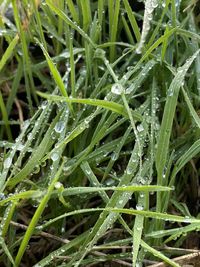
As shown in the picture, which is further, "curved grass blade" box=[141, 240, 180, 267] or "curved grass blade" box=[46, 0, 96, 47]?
"curved grass blade" box=[46, 0, 96, 47]

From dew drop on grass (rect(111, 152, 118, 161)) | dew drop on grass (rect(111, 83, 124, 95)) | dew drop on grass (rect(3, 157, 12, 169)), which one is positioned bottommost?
dew drop on grass (rect(111, 152, 118, 161))

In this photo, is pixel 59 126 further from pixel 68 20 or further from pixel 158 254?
pixel 158 254

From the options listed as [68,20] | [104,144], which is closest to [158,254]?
[104,144]

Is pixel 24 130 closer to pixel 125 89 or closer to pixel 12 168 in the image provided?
pixel 12 168

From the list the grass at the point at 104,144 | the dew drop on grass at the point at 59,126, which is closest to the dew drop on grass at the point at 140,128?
the grass at the point at 104,144

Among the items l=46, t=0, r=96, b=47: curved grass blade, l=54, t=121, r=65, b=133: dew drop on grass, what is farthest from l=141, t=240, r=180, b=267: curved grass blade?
l=46, t=0, r=96, b=47: curved grass blade

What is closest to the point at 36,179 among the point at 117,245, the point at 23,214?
the point at 23,214

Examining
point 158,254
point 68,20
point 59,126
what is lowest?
point 158,254

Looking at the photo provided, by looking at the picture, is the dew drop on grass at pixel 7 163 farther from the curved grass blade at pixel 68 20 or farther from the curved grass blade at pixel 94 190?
the curved grass blade at pixel 68 20

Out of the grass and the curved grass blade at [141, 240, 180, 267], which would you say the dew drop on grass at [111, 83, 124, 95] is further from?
the curved grass blade at [141, 240, 180, 267]
